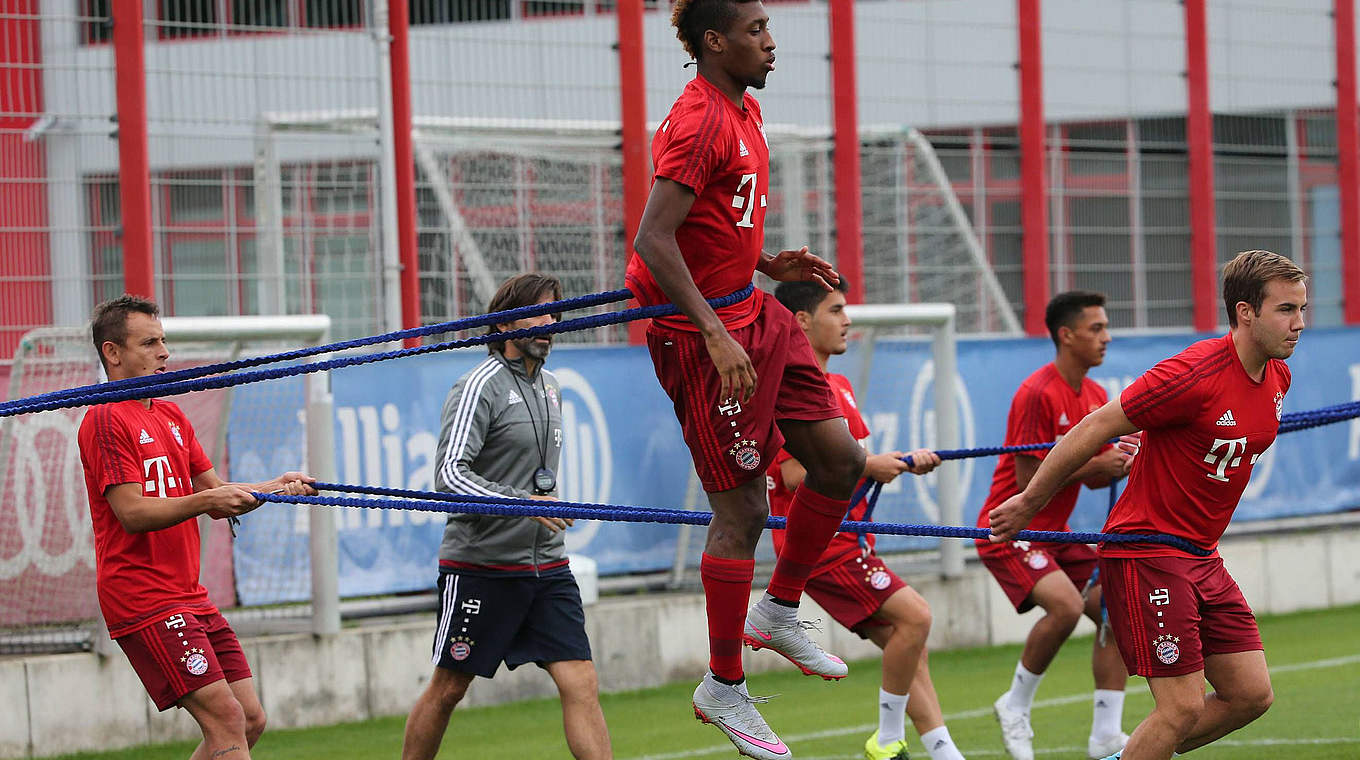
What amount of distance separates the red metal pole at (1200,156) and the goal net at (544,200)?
7.83ft

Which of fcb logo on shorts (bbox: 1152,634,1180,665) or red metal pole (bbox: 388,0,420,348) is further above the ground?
red metal pole (bbox: 388,0,420,348)

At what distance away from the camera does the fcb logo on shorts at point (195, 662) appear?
6.26 metres

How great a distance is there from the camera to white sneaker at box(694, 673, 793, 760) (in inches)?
217

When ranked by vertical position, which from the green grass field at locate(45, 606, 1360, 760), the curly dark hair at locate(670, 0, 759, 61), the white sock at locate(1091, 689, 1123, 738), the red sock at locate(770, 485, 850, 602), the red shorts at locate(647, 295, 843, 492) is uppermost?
the curly dark hair at locate(670, 0, 759, 61)

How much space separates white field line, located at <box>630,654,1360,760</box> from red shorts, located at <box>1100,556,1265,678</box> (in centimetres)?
246

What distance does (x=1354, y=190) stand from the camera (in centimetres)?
1571

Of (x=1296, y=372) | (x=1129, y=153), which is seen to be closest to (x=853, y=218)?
(x=1129, y=153)

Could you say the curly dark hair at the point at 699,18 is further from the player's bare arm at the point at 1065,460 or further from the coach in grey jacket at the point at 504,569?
the coach in grey jacket at the point at 504,569


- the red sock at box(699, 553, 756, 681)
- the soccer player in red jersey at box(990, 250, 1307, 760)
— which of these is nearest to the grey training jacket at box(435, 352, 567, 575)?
the red sock at box(699, 553, 756, 681)

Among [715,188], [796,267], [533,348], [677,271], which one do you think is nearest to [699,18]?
[715,188]

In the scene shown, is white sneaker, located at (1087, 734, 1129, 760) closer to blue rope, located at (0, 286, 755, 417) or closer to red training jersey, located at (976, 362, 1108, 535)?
red training jersey, located at (976, 362, 1108, 535)

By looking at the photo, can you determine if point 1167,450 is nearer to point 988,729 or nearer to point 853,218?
point 988,729

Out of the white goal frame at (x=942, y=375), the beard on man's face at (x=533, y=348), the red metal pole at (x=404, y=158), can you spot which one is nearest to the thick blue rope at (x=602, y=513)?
the beard on man's face at (x=533, y=348)

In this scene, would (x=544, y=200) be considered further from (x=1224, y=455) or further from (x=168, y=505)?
(x=1224, y=455)
